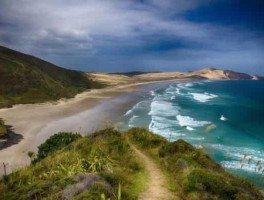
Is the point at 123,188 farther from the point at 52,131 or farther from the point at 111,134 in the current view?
the point at 52,131

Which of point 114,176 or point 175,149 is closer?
point 114,176

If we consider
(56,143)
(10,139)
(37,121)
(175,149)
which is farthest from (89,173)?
(37,121)

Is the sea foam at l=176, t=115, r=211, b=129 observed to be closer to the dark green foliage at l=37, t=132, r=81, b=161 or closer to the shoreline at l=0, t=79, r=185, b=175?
the shoreline at l=0, t=79, r=185, b=175

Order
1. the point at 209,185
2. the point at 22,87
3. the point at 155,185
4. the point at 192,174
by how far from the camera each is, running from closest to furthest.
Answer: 1. the point at 209,185
2. the point at 192,174
3. the point at 155,185
4. the point at 22,87

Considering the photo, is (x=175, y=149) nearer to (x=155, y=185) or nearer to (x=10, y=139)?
(x=155, y=185)

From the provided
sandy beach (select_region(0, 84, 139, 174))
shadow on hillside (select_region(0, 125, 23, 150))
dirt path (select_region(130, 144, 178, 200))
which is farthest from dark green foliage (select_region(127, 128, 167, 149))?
shadow on hillside (select_region(0, 125, 23, 150))

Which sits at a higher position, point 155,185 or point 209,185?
point 209,185
